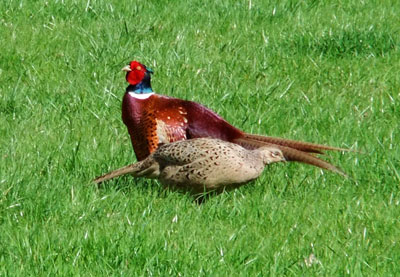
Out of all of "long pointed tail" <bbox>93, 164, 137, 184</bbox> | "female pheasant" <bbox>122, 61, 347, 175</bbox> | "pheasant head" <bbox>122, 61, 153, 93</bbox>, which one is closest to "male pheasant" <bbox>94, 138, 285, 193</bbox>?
"long pointed tail" <bbox>93, 164, 137, 184</bbox>

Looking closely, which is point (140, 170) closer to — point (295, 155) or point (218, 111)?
point (295, 155)

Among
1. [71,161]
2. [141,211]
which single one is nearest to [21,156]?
[71,161]

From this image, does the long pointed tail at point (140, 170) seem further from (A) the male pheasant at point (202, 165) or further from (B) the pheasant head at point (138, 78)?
(B) the pheasant head at point (138, 78)

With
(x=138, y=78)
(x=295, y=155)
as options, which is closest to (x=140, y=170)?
(x=138, y=78)

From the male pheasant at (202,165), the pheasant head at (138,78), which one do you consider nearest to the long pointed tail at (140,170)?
the male pheasant at (202,165)

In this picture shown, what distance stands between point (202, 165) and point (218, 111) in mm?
1368

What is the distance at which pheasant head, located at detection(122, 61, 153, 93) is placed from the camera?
551 cm

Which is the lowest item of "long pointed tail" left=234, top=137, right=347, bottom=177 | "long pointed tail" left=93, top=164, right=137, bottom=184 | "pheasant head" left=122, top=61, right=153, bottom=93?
"long pointed tail" left=93, top=164, right=137, bottom=184

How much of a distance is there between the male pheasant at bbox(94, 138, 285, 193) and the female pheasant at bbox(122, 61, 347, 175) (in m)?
0.19

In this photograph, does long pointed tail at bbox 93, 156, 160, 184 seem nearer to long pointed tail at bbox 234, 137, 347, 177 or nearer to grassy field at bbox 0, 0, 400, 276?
grassy field at bbox 0, 0, 400, 276

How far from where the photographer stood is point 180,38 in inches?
293

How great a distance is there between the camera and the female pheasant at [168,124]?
17.4 feet

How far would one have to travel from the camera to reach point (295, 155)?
16.9ft

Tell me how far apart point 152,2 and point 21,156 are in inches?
135
